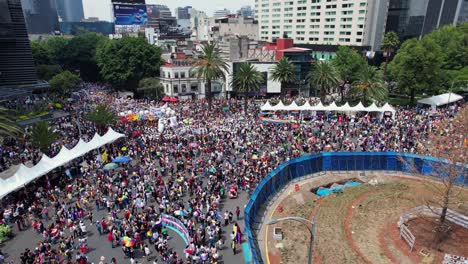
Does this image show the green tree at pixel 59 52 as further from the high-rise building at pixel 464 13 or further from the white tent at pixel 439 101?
the high-rise building at pixel 464 13

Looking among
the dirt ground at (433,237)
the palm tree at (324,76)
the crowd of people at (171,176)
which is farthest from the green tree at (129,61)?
the dirt ground at (433,237)

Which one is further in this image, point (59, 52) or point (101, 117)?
point (59, 52)

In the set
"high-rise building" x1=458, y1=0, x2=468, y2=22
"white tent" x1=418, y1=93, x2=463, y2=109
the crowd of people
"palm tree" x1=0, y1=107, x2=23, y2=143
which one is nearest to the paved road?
the crowd of people

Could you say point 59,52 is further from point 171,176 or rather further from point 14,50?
point 171,176

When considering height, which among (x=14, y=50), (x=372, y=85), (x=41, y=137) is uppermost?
(x=14, y=50)

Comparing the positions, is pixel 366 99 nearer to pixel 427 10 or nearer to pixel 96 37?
pixel 427 10

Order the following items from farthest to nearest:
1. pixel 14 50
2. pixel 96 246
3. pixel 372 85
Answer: pixel 14 50 → pixel 372 85 → pixel 96 246

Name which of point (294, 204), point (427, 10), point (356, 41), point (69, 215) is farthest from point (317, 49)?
point (69, 215)

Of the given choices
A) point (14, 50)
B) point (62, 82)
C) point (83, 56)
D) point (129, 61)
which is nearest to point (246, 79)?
point (129, 61)
